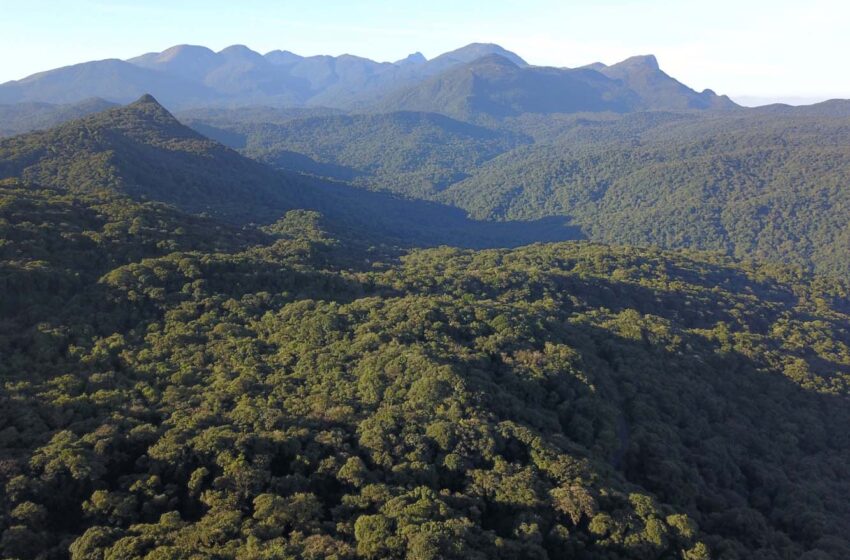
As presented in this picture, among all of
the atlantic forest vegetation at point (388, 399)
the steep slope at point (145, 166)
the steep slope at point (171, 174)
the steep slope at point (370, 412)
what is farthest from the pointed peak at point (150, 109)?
the steep slope at point (370, 412)

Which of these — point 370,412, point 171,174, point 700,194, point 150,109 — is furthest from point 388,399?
point 700,194

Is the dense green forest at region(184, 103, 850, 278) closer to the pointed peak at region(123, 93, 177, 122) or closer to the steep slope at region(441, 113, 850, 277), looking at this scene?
the steep slope at region(441, 113, 850, 277)

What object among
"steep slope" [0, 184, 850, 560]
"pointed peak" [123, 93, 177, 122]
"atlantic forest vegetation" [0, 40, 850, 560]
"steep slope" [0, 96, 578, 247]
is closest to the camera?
"steep slope" [0, 184, 850, 560]

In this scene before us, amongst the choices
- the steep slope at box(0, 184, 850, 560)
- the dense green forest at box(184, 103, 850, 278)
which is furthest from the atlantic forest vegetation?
the dense green forest at box(184, 103, 850, 278)

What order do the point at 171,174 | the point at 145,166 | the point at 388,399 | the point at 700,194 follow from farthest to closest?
the point at 700,194, the point at 171,174, the point at 145,166, the point at 388,399

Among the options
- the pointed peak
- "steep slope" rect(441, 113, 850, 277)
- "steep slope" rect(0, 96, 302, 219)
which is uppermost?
the pointed peak

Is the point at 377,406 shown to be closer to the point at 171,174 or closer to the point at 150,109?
the point at 171,174

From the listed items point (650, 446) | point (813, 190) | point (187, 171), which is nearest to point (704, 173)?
point (813, 190)

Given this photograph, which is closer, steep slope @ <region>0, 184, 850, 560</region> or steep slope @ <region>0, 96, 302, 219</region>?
steep slope @ <region>0, 184, 850, 560</region>

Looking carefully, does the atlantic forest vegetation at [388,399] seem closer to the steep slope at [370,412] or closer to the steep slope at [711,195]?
the steep slope at [370,412]
